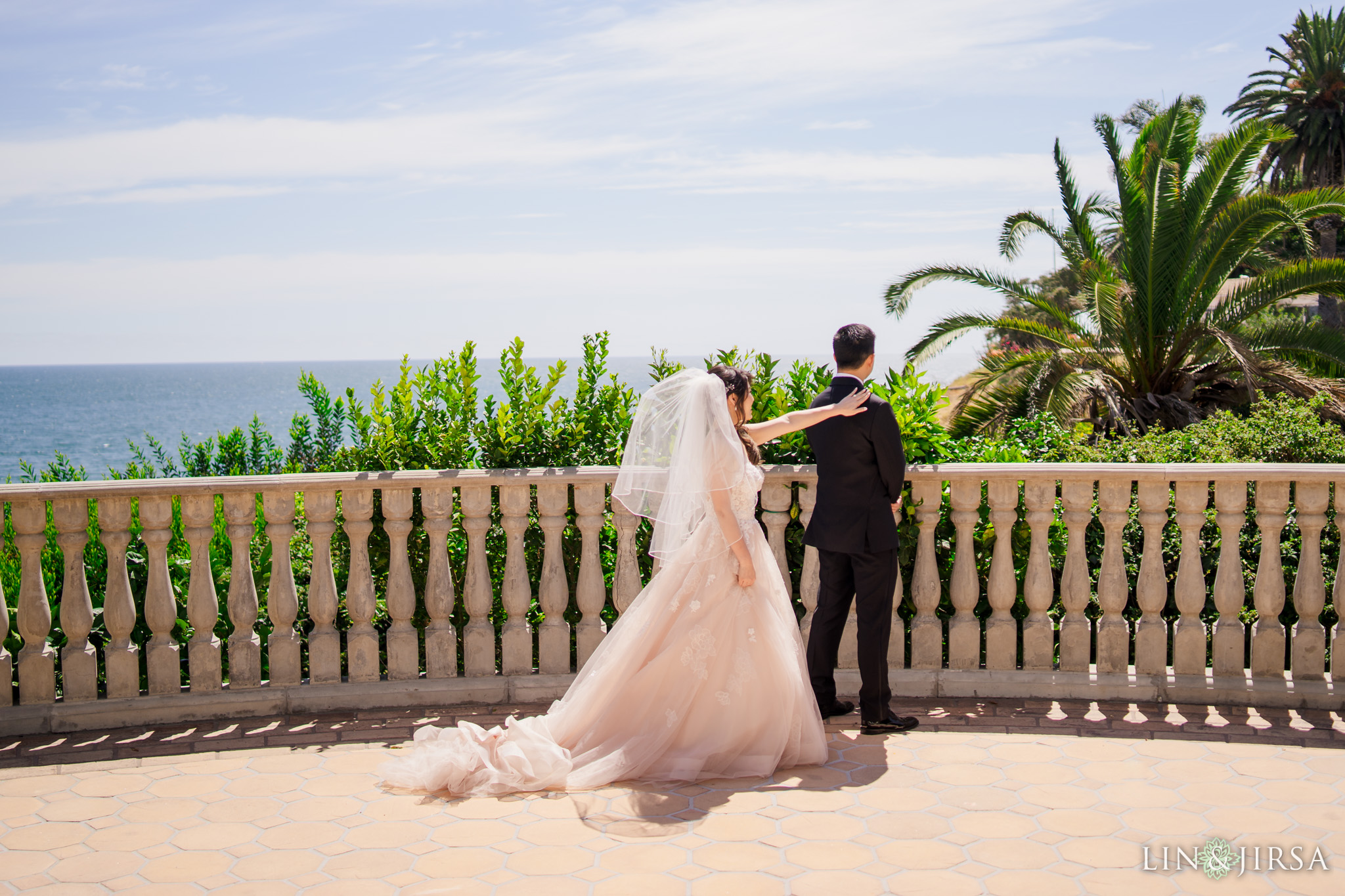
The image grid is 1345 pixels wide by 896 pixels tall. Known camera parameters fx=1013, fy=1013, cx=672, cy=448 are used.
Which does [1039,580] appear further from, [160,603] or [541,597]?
[160,603]

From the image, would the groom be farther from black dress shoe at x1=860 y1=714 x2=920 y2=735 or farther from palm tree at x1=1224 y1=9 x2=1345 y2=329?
palm tree at x1=1224 y1=9 x2=1345 y2=329

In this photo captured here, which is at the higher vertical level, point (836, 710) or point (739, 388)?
point (739, 388)

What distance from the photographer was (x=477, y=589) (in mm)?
5234

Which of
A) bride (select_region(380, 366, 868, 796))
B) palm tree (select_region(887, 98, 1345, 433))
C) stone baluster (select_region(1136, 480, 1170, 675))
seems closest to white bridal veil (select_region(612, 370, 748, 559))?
bride (select_region(380, 366, 868, 796))

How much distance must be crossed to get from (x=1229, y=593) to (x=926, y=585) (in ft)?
4.97

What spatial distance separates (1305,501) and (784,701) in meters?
2.84

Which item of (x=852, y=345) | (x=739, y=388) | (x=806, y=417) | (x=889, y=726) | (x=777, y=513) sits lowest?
(x=889, y=726)

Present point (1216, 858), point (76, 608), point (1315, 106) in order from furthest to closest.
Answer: point (1315, 106)
point (76, 608)
point (1216, 858)

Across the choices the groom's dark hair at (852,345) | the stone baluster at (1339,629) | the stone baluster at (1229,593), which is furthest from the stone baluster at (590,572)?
the stone baluster at (1339,629)

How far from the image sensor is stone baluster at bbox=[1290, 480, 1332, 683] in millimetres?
5023

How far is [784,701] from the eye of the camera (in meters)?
4.46

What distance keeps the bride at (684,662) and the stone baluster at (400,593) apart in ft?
2.21

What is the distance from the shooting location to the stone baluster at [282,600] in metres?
5.07

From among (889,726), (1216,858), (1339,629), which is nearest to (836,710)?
(889,726)
